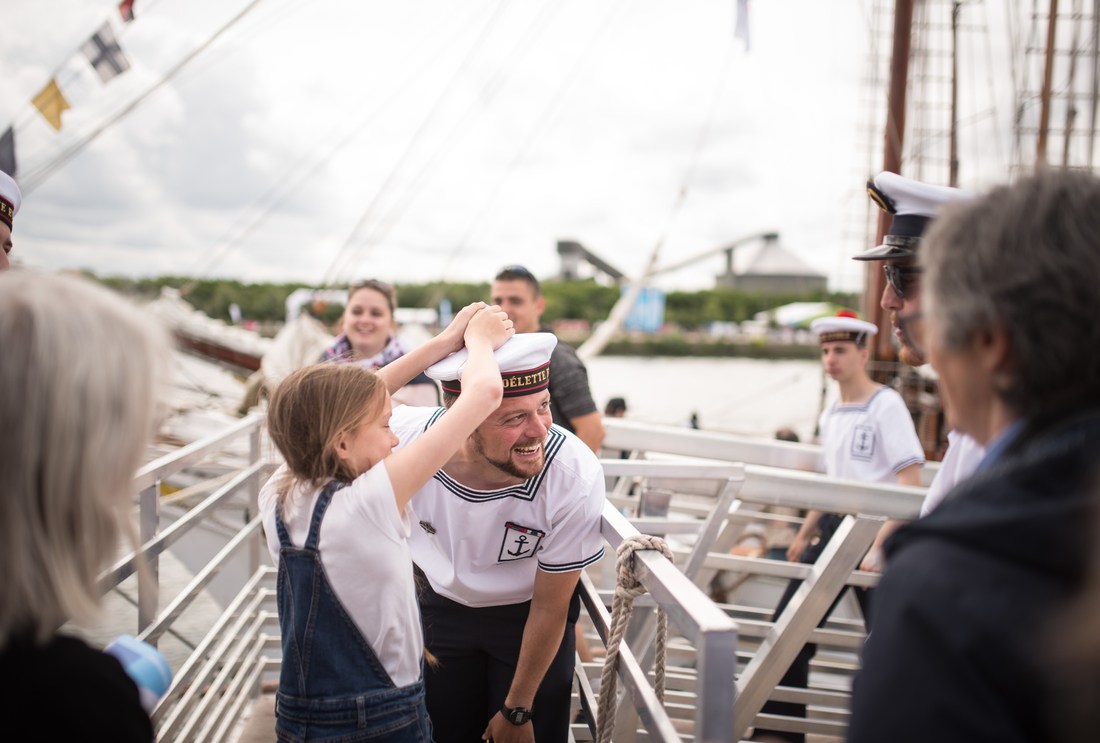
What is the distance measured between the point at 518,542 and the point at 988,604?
4.83 ft

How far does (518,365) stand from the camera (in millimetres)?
1986

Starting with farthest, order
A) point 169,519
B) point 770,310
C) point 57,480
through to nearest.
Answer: point 770,310 → point 169,519 → point 57,480

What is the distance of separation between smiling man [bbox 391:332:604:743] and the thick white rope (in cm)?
40

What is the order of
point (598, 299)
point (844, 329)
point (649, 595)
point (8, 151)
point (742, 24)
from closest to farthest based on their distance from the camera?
point (649, 595) < point (844, 329) < point (8, 151) < point (742, 24) < point (598, 299)

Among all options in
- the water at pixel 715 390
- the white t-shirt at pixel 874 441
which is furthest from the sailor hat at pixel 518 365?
the water at pixel 715 390

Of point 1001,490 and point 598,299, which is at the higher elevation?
point 598,299

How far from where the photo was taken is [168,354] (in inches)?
40.7

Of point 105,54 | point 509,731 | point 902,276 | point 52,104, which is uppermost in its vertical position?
point 105,54

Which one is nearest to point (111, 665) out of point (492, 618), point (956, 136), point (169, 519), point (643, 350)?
point (492, 618)

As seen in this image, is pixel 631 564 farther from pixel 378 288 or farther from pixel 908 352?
pixel 378 288

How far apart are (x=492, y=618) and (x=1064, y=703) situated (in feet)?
5.56

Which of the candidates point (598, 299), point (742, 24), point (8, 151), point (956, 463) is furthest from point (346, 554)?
point (598, 299)

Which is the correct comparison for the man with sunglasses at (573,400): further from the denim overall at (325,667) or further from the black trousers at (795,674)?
the denim overall at (325,667)

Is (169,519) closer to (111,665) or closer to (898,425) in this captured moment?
(898,425)
